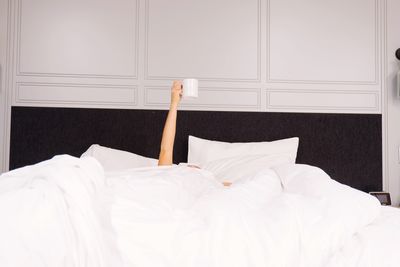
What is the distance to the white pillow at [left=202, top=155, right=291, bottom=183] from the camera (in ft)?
8.34

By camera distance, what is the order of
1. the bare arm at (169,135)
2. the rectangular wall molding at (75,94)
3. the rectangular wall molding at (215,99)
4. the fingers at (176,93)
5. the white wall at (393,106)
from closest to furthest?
the bare arm at (169,135)
the fingers at (176,93)
the rectangular wall molding at (75,94)
the rectangular wall molding at (215,99)
the white wall at (393,106)

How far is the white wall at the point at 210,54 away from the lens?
288 cm

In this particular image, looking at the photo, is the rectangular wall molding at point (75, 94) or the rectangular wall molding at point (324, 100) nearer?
the rectangular wall molding at point (75, 94)

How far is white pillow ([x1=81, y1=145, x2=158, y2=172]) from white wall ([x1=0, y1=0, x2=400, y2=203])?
505mm

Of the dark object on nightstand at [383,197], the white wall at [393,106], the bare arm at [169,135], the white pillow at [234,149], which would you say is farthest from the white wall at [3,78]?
the white wall at [393,106]

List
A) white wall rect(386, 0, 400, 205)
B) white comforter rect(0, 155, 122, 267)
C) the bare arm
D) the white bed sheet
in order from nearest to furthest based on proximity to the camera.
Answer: white comforter rect(0, 155, 122, 267) → the white bed sheet → the bare arm → white wall rect(386, 0, 400, 205)

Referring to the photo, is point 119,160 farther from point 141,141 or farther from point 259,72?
point 259,72

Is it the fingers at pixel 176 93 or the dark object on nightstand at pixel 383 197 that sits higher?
the fingers at pixel 176 93

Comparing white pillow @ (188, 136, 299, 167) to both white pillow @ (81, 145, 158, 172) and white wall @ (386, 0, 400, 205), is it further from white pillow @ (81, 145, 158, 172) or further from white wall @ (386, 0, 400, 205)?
white wall @ (386, 0, 400, 205)

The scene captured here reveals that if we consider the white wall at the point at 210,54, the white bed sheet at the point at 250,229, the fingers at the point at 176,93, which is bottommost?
the white bed sheet at the point at 250,229

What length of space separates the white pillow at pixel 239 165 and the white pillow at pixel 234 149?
0.24 ft

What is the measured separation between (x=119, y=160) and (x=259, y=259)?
5.84ft

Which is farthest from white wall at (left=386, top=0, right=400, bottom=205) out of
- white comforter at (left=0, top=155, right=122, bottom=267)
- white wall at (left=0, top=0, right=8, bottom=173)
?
white wall at (left=0, top=0, right=8, bottom=173)

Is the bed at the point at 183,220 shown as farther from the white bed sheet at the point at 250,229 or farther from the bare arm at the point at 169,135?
the bare arm at the point at 169,135
